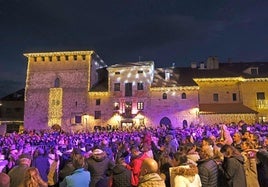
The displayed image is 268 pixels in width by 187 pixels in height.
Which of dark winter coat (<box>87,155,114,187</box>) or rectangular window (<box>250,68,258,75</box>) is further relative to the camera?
rectangular window (<box>250,68,258,75</box>)

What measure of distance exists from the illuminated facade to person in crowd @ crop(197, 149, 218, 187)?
1204 inches

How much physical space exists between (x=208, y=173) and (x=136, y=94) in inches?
1315

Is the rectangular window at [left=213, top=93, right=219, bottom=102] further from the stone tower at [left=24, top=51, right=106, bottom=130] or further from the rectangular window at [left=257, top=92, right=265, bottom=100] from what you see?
the stone tower at [left=24, top=51, right=106, bottom=130]

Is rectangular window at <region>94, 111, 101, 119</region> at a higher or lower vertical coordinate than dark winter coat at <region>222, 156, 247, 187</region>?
higher

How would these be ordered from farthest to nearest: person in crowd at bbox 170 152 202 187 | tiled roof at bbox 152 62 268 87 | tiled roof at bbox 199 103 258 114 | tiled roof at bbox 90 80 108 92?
1. tiled roof at bbox 90 80 108 92
2. tiled roof at bbox 152 62 268 87
3. tiled roof at bbox 199 103 258 114
4. person in crowd at bbox 170 152 202 187

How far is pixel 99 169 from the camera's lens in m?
6.18

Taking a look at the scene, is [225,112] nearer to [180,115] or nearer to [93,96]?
[180,115]

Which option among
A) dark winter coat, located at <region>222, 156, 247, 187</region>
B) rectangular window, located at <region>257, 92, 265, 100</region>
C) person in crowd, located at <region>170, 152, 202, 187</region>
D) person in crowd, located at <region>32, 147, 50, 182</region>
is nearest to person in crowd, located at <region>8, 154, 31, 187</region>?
person in crowd, located at <region>32, 147, 50, 182</region>

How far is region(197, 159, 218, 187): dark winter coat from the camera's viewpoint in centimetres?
503

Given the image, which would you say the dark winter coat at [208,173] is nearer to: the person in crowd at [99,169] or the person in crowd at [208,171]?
the person in crowd at [208,171]

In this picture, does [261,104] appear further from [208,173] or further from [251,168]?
[208,173]

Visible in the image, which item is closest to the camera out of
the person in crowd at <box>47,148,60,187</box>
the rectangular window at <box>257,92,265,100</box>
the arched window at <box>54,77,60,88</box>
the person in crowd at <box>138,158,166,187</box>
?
the person in crowd at <box>138,158,166,187</box>

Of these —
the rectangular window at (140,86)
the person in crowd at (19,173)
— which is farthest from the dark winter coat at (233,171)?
the rectangular window at (140,86)

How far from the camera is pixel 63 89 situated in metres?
40.2
